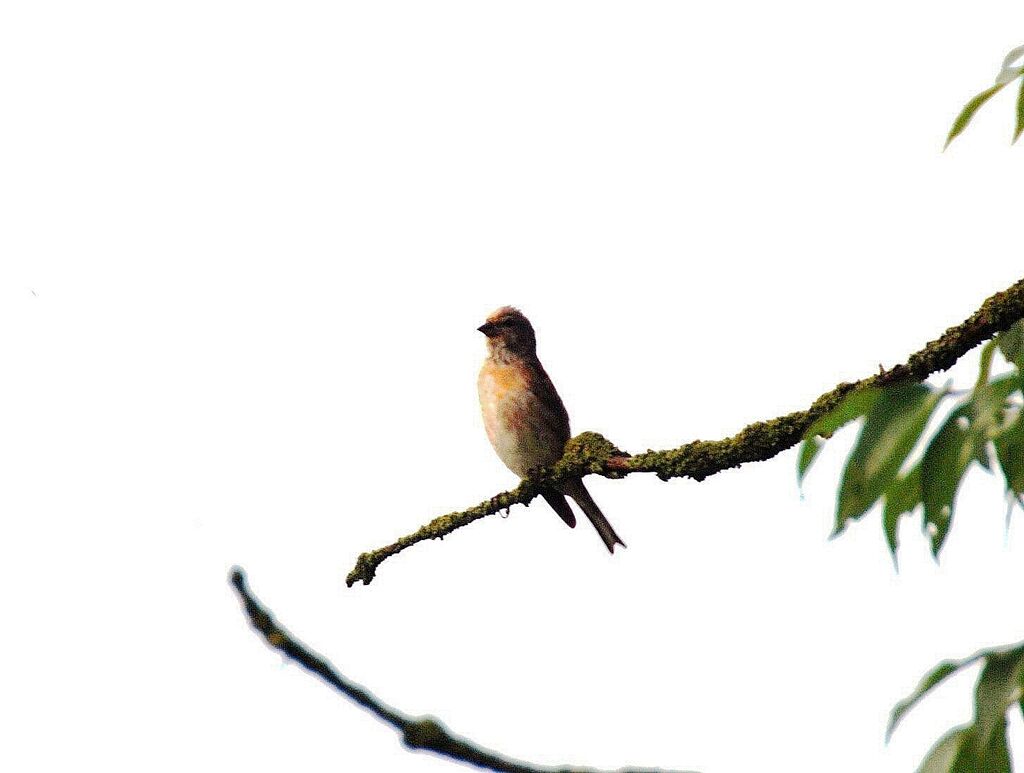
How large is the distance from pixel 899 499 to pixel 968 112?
717 mm

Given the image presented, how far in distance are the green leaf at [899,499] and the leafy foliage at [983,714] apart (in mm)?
334

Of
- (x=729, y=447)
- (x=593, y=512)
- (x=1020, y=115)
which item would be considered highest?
(x=593, y=512)

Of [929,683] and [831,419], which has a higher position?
[831,419]

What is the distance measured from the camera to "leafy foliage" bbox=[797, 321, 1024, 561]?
218 cm

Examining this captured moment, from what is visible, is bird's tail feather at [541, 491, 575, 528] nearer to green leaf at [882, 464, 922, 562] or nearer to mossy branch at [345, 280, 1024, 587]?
mossy branch at [345, 280, 1024, 587]

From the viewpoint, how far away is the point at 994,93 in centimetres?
245

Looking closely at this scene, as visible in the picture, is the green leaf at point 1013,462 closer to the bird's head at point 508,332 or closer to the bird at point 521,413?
the bird at point 521,413

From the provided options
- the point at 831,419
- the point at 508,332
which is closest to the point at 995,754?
the point at 831,419

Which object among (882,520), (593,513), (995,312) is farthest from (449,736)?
(593,513)

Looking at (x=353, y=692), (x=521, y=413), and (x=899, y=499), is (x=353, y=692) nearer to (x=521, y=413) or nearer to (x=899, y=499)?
(x=899, y=499)

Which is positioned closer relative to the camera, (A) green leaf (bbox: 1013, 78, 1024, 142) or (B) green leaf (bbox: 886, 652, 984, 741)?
(B) green leaf (bbox: 886, 652, 984, 741)

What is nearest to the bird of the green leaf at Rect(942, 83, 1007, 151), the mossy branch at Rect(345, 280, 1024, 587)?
the mossy branch at Rect(345, 280, 1024, 587)

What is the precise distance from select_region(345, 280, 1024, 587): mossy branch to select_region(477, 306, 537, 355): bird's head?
3.55 meters

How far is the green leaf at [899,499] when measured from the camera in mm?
2303
